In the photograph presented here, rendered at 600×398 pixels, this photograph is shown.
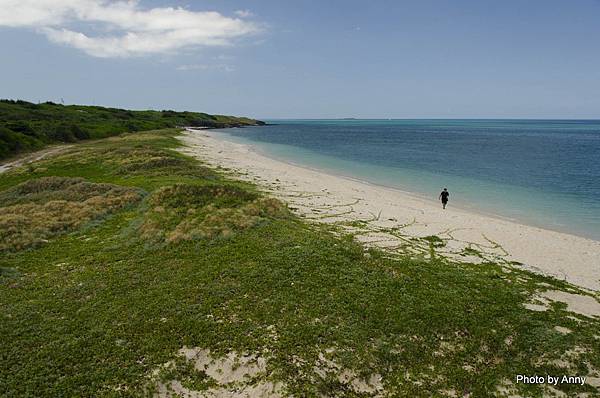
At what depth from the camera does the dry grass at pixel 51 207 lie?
2330 centimetres

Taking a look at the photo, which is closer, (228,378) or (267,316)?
(228,378)

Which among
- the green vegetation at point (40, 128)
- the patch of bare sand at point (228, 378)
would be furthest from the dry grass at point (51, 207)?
the green vegetation at point (40, 128)

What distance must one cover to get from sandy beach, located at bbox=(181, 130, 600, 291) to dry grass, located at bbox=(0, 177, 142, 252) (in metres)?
15.1

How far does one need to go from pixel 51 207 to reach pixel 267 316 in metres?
22.9

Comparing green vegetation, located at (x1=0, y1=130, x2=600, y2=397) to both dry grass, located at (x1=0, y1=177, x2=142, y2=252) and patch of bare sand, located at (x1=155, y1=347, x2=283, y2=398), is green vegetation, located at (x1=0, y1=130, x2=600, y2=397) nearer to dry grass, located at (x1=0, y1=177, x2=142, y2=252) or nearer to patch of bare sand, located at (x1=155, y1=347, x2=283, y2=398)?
patch of bare sand, located at (x1=155, y1=347, x2=283, y2=398)

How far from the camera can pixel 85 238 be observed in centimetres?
2366

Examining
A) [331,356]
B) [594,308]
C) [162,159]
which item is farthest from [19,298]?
[162,159]

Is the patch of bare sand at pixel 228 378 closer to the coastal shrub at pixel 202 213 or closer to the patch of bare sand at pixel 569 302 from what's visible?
the coastal shrub at pixel 202 213

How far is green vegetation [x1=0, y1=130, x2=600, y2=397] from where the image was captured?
11.7 m

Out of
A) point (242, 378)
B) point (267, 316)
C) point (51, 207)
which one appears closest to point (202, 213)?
point (51, 207)

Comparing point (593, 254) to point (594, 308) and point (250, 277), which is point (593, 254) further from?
point (250, 277)

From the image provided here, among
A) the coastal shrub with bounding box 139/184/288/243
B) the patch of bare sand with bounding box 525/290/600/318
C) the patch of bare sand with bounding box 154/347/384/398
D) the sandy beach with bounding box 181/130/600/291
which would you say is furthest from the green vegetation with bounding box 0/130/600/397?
the sandy beach with bounding box 181/130/600/291

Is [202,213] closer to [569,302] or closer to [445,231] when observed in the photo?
[445,231]

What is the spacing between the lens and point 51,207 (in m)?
28.6
